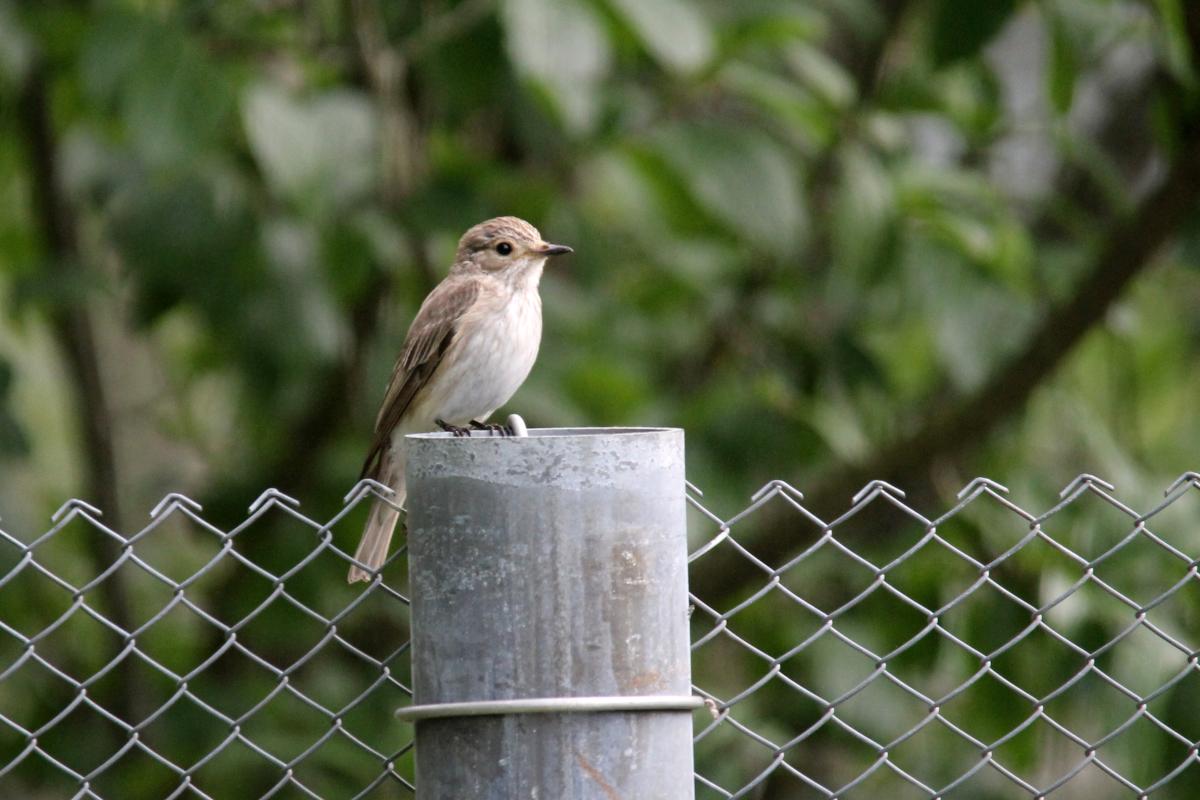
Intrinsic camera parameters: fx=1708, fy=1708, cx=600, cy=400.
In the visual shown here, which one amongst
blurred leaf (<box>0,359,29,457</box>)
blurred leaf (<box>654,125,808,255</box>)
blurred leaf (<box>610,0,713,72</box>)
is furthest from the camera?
blurred leaf (<box>654,125,808,255</box>)

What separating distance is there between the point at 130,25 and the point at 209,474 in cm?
293

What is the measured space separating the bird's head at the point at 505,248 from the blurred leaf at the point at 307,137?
485 mm

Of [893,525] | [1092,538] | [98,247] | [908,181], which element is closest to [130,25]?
[98,247]

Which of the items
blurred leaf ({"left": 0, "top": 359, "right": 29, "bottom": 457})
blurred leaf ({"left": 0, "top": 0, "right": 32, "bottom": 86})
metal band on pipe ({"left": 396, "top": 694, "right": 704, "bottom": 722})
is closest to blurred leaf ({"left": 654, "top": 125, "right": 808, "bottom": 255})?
blurred leaf ({"left": 0, "top": 0, "right": 32, "bottom": 86})

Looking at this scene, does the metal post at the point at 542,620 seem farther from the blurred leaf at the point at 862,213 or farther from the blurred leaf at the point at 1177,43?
the blurred leaf at the point at 862,213

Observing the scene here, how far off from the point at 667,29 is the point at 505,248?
2.96ft

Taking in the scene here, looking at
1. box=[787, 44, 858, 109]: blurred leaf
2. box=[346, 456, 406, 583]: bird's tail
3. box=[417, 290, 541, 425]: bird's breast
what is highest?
box=[787, 44, 858, 109]: blurred leaf

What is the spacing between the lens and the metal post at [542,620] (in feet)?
9.23

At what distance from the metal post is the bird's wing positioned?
2254 millimetres

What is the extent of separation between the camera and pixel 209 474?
25.1 ft

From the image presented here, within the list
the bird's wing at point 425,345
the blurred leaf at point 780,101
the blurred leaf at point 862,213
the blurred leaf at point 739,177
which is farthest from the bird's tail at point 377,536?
the blurred leaf at point 862,213

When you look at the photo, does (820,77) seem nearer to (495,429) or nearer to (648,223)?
(648,223)

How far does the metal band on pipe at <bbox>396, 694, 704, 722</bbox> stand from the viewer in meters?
2.80

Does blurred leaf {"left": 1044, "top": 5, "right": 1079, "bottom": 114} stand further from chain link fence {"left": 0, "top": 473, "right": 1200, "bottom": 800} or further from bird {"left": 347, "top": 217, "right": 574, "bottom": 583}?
bird {"left": 347, "top": 217, "right": 574, "bottom": 583}
